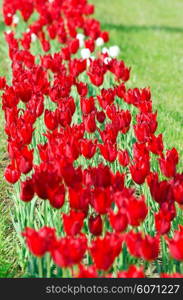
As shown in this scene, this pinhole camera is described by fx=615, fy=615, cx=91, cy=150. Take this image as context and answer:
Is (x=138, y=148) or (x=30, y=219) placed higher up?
(x=138, y=148)

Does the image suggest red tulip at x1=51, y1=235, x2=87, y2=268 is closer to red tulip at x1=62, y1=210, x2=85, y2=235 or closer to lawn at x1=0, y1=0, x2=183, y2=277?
red tulip at x1=62, y1=210, x2=85, y2=235

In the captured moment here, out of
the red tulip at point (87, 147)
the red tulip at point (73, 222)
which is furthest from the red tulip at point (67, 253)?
the red tulip at point (87, 147)

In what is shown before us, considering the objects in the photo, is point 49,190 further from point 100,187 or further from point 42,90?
point 42,90

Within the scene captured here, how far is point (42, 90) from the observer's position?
5.07 metres

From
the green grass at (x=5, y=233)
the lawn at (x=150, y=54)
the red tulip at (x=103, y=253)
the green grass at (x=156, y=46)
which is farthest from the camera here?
the green grass at (x=156, y=46)

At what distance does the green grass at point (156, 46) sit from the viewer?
663 cm

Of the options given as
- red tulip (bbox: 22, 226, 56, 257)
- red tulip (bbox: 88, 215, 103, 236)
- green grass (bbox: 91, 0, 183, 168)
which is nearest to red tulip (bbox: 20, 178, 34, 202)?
red tulip (bbox: 88, 215, 103, 236)

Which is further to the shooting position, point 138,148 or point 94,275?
point 138,148

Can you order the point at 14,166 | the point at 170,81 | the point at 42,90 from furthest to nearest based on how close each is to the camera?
the point at 170,81
the point at 42,90
the point at 14,166

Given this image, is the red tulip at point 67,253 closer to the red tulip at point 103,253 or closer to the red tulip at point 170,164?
the red tulip at point 103,253

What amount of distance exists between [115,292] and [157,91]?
4952 mm

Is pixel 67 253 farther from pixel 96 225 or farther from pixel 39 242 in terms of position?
pixel 96 225

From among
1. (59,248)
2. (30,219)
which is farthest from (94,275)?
(30,219)

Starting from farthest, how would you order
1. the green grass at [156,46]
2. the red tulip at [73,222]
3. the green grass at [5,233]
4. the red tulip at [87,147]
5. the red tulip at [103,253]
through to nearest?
the green grass at [156,46]
the red tulip at [87,147]
the green grass at [5,233]
the red tulip at [73,222]
the red tulip at [103,253]
